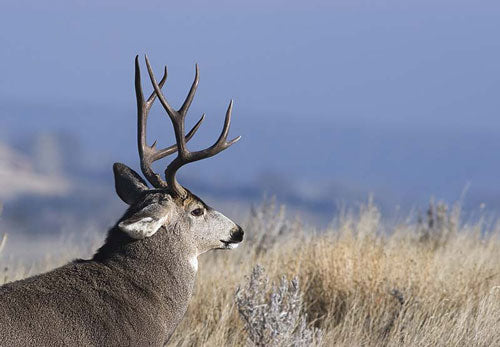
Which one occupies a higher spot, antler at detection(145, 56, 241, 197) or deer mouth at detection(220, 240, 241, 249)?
antler at detection(145, 56, 241, 197)

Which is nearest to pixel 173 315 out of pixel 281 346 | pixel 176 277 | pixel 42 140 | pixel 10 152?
pixel 176 277

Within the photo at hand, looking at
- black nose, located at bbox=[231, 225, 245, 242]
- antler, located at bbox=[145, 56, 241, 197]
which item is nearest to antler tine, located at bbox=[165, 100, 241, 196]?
antler, located at bbox=[145, 56, 241, 197]

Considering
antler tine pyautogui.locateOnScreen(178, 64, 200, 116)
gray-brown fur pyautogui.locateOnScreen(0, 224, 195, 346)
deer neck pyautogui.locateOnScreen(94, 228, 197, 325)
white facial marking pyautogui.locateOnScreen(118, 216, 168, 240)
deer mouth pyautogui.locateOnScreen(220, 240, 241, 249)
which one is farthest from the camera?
deer mouth pyautogui.locateOnScreen(220, 240, 241, 249)

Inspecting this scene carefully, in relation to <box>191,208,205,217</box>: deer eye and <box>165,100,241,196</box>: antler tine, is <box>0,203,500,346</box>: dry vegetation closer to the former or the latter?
<box>191,208,205,217</box>: deer eye

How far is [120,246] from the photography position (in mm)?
5797

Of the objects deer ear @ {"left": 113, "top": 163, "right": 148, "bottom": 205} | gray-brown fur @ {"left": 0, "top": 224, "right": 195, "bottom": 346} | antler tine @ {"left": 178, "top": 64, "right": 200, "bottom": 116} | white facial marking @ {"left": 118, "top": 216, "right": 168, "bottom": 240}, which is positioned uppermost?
antler tine @ {"left": 178, "top": 64, "right": 200, "bottom": 116}

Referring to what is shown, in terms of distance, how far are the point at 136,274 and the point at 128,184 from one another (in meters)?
0.67

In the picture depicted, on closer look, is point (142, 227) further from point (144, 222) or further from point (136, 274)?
point (136, 274)

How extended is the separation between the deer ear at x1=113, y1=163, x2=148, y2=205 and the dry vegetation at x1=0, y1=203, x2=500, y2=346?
40.2 inches

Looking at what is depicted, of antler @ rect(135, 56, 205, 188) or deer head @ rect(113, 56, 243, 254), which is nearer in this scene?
deer head @ rect(113, 56, 243, 254)

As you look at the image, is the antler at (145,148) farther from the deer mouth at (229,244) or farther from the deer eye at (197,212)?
the deer mouth at (229,244)

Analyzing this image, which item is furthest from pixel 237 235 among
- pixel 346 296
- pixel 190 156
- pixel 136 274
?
pixel 346 296

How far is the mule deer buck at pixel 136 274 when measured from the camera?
5.11 meters

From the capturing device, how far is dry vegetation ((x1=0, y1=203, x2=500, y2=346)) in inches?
268
